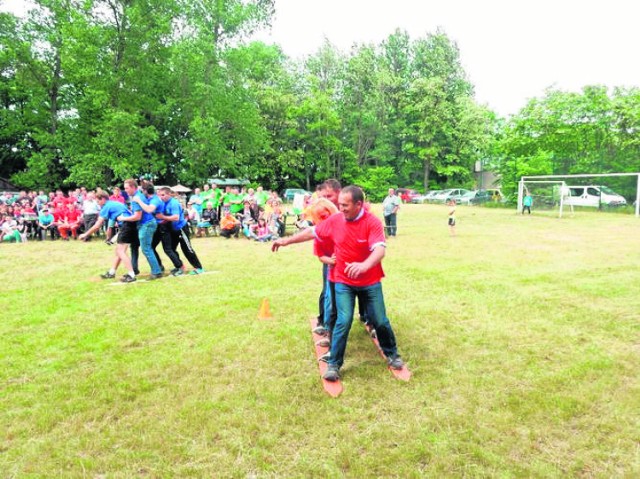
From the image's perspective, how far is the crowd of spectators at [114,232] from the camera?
45.8 feet

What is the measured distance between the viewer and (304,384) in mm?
3709

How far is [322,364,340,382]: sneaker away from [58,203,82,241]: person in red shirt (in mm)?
13557

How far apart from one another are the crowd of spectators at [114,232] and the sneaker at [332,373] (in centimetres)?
1026

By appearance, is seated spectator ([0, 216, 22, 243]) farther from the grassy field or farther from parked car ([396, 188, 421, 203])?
parked car ([396, 188, 421, 203])

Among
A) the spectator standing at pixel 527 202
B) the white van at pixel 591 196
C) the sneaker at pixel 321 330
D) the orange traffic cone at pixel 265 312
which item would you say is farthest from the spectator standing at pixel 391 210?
the white van at pixel 591 196

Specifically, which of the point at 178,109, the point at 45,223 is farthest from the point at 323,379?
the point at 178,109

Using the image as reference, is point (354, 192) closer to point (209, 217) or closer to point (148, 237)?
point (148, 237)

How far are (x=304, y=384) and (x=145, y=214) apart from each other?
17.2ft

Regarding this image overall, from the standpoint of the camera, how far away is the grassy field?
8.86 ft

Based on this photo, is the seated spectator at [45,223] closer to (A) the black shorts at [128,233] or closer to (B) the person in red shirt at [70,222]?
(B) the person in red shirt at [70,222]

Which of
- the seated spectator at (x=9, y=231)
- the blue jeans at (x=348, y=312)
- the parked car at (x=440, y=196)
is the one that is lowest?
the blue jeans at (x=348, y=312)

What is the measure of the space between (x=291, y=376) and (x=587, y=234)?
1418 cm

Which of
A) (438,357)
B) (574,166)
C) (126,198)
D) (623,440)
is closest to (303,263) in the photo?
(438,357)

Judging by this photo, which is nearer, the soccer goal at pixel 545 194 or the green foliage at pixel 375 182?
the soccer goal at pixel 545 194
